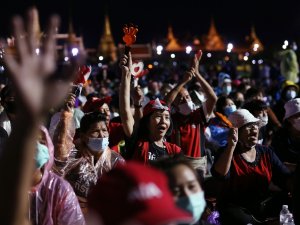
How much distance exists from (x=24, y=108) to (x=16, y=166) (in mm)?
201

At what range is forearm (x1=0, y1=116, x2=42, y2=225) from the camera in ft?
6.82

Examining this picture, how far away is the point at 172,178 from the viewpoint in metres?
3.09

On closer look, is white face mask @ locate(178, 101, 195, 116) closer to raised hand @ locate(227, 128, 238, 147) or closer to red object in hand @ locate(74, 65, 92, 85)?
red object in hand @ locate(74, 65, 92, 85)

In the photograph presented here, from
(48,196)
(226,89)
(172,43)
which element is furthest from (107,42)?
(48,196)

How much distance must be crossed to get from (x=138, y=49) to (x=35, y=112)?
116 metres

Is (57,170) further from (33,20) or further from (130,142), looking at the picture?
(33,20)

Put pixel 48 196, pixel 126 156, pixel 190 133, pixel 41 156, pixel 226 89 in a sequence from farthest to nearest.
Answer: pixel 226 89 → pixel 190 133 → pixel 126 156 → pixel 48 196 → pixel 41 156

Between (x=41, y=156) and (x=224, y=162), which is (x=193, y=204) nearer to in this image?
(x=41, y=156)

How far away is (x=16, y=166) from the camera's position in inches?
82.9

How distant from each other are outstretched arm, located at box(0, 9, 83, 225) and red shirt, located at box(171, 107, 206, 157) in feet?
18.4

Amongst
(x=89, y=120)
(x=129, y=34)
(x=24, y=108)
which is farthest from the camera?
(x=129, y=34)

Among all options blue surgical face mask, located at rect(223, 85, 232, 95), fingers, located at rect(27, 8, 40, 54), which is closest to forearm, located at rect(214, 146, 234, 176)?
fingers, located at rect(27, 8, 40, 54)

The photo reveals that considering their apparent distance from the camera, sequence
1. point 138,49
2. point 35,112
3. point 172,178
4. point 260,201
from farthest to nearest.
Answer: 1. point 138,49
2. point 260,201
3. point 172,178
4. point 35,112

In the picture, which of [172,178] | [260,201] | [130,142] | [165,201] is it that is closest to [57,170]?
[130,142]
